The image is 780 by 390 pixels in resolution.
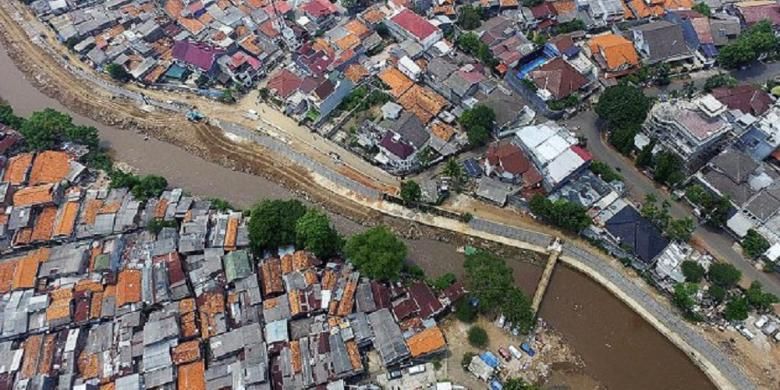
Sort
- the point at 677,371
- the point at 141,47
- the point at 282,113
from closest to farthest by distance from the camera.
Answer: the point at 677,371
the point at 282,113
the point at 141,47

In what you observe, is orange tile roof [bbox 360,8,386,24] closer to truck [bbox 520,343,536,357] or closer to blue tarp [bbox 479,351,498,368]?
blue tarp [bbox 479,351,498,368]

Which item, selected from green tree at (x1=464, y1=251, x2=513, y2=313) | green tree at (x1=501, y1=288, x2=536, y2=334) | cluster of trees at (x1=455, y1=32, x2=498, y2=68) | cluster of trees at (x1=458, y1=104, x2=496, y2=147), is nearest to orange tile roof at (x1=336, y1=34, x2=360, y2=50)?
cluster of trees at (x1=455, y1=32, x2=498, y2=68)

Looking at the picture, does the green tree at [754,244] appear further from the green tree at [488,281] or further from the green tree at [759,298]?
the green tree at [488,281]

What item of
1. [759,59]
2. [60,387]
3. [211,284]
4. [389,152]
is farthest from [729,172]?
[60,387]

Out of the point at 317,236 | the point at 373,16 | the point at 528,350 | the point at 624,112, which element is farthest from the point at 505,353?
the point at 373,16

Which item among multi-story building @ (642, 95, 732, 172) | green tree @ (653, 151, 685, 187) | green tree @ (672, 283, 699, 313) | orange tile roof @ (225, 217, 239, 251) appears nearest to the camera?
green tree @ (672, 283, 699, 313)

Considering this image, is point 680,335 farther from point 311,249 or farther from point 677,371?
point 311,249
